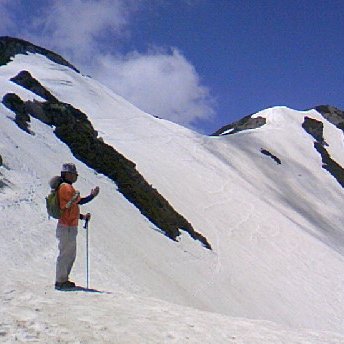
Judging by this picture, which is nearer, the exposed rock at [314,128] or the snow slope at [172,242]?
the snow slope at [172,242]

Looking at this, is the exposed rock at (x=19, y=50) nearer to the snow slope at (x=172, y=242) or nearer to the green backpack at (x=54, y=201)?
the snow slope at (x=172, y=242)

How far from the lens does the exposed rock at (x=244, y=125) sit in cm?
7762

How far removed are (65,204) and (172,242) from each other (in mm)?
11970

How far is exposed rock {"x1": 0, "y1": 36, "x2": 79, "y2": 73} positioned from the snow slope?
1.28 m

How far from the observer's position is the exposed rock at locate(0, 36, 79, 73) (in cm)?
4856

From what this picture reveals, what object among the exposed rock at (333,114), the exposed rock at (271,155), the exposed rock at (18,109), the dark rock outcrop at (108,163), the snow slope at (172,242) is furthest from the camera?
the exposed rock at (333,114)

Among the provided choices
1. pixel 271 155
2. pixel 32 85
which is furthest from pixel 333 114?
pixel 32 85

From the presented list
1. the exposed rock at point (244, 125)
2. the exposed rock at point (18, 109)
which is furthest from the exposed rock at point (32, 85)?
the exposed rock at point (244, 125)

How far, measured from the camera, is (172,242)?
20312 millimetres

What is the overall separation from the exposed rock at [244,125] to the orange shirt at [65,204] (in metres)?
68.9

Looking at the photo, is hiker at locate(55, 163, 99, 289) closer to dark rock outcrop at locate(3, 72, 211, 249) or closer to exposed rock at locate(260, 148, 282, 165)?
dark rock outcrop at locate(3, 72, 211, 249)

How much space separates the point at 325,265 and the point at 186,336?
24405 mm

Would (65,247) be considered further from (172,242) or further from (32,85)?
(32,85)

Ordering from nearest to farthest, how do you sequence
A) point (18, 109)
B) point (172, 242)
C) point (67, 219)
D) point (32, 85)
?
point (67, 219)
point (172, 242)
point (18, 109)
point (32, 85)
